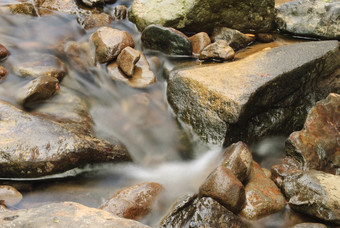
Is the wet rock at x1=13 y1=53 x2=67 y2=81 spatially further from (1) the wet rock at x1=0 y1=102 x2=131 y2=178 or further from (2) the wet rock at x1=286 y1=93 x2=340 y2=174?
(2) the wet rock at x1=286 y1=93 x2=340 y2=174

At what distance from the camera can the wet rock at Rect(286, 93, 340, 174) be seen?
4094 mm

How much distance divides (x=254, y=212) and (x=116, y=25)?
5.32m

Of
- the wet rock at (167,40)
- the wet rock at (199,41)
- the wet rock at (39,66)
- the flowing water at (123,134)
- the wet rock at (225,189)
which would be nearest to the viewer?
the wet rock at (225,189)

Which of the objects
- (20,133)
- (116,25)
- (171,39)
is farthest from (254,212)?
(116,25)

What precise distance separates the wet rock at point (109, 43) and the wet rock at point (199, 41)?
4.26 ft

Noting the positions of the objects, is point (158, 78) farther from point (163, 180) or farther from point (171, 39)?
point (163, 180)

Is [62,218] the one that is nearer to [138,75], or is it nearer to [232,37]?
[138,75]

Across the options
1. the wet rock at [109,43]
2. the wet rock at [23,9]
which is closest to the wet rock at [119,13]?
the wet rock at [109,43]

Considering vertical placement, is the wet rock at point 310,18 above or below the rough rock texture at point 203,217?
above

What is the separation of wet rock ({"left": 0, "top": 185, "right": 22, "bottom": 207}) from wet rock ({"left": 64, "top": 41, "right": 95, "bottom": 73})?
291 cm

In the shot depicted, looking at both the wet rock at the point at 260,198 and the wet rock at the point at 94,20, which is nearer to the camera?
the wet rock at the point at 260,198

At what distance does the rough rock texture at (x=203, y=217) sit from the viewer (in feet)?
9.98

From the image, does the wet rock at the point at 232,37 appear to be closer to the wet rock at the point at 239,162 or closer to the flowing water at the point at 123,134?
the flowing water at the point at 123,134

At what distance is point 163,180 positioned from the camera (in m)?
3.98
